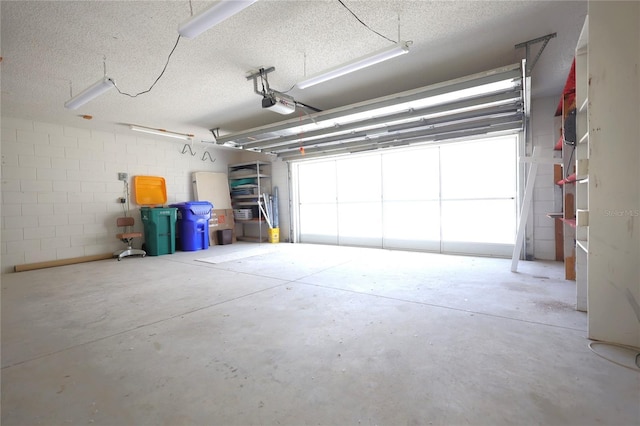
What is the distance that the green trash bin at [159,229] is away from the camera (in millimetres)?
6301

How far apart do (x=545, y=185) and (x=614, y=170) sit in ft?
10.3

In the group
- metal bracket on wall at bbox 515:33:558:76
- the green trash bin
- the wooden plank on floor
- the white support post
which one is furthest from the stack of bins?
metal bracket on wall at bbox 515:33:558:76

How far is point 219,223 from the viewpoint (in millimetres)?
8211

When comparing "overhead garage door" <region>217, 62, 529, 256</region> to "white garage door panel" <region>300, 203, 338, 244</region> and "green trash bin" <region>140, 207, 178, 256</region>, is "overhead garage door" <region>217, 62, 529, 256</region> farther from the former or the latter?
"green trash bin" <region>140, 207, 178, 256</region>

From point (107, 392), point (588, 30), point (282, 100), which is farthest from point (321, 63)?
point (107, 392)

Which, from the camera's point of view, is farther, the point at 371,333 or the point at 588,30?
the point at 371,333

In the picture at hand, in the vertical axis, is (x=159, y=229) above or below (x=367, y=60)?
below

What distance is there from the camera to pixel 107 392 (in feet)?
5.45

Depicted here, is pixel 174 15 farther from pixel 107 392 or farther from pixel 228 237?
pixel 228 237

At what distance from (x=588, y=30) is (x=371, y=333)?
8.85 feet

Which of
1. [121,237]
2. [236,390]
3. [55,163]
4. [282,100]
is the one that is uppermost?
[282,100]

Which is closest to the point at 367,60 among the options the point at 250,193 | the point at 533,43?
the point at 533,43

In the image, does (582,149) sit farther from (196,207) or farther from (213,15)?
(196,207)

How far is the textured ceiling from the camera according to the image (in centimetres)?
250
